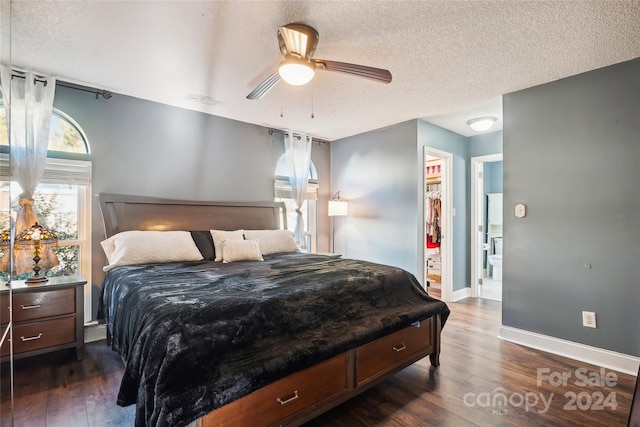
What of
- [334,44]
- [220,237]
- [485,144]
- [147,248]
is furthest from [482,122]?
[147,248]

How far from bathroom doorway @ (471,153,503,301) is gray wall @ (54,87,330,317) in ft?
10.4

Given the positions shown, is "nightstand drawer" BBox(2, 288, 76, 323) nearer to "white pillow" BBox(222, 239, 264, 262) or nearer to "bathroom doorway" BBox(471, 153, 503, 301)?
"white pillow" BBox(222, 239, 264, 262)

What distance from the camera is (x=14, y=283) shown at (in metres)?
2.46

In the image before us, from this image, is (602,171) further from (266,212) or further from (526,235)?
(266,212)

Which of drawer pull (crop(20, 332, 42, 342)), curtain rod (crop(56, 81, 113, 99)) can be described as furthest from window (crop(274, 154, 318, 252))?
drawer pull (crop(20, 332, 42, 342))

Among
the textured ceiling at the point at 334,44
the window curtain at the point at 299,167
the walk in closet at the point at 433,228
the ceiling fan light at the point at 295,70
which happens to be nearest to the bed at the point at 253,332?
the ceiling fan light at the point at 295,70

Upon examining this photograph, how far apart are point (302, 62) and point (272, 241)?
224 centimetres

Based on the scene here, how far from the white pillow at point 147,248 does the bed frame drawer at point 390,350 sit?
1.97 metres

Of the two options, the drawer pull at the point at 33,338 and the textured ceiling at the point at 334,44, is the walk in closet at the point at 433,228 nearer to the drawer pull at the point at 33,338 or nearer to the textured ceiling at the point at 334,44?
the textured ceiling at the point at 334,44

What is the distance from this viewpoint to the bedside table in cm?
235

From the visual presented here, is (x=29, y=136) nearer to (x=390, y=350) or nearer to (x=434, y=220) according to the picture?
(x=390, y=350)

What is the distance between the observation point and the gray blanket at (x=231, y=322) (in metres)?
1.36

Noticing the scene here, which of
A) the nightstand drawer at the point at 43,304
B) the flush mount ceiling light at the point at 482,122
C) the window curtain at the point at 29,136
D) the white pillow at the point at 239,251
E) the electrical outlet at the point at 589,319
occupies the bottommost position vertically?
the electrical outlet at the point at 589,319

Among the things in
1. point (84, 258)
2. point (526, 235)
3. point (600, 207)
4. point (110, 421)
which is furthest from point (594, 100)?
point (84, 258)
